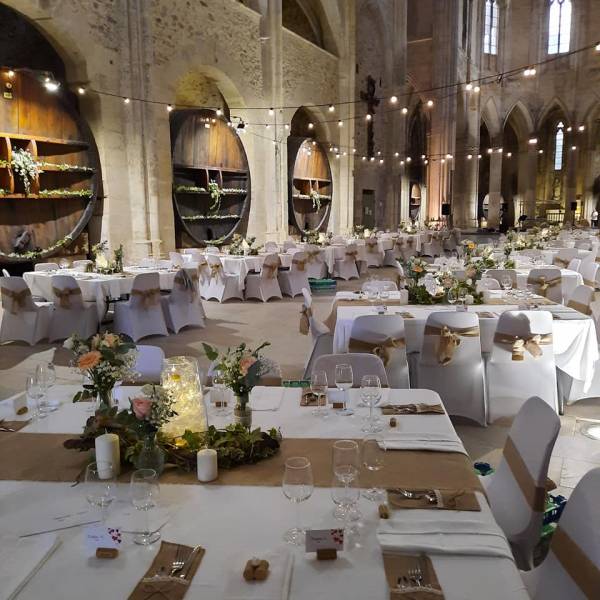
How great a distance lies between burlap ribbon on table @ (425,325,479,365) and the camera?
163 inches

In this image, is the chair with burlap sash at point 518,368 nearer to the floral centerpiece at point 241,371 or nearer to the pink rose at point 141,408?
the floral centerpiece at point 241,371

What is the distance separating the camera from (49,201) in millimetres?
9078

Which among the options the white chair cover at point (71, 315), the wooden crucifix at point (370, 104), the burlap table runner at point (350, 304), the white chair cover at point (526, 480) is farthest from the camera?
the wooden crucifix at point (370, 104)

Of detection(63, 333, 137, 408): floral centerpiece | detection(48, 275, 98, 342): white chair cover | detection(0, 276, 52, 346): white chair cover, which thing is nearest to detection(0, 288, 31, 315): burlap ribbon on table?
detection(0, 276, 52, 346): white chair cover

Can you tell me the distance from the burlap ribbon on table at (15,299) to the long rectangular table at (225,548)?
16.9 ft

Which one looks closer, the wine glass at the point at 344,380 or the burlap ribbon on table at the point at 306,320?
the wine glass at the point at 344,380

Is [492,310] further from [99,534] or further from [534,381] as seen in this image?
[99,534]

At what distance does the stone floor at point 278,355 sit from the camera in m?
3.71

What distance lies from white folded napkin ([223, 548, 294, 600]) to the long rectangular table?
1 centimetres

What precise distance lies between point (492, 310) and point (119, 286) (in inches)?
174

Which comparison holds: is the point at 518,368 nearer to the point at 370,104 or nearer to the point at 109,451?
the point at 109,451

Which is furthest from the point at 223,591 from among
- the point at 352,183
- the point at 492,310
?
the point at 352,183

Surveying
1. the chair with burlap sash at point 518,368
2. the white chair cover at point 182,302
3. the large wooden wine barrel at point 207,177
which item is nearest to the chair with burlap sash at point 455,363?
the chair with burlap sash at point 518,368

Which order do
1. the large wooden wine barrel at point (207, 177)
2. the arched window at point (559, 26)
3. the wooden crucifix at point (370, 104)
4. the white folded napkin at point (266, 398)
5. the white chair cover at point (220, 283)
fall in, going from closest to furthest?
the white folded napkin at point (266, 398), the white chair cover at point (220, 283), the large wooden wine barrel at point (207, 177), the wooden crucifix at point (370, 104), the arched window at point (559, 26)
